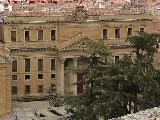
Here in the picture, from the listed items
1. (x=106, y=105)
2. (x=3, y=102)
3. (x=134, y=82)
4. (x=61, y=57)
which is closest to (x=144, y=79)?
(x=134, y=82)

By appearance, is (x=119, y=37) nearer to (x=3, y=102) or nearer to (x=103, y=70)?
(x=3, y=102)

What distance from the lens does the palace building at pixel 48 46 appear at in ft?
203

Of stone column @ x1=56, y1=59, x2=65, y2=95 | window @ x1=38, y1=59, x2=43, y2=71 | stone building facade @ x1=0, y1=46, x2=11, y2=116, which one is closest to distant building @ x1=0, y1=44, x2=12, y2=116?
stone building facade @ x1=0, y1=46, x2=11, y2=116

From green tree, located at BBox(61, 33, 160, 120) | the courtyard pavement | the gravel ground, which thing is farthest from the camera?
the courtyard pavement

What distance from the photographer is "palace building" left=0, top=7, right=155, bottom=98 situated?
61938mm

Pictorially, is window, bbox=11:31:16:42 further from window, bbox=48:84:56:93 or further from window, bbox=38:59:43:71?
window, bbox=48:84:56:93

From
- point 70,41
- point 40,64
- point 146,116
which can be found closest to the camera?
point 146,116

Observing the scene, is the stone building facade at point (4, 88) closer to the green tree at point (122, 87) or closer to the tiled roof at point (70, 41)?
the tiled roof at point (70, 41)

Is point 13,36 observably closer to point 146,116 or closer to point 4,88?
point 4,88

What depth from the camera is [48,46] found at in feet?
206

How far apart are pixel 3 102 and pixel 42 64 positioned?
952 centimetres

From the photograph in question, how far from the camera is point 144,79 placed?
37.3 meters

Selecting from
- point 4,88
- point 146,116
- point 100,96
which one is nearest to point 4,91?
point 4,88

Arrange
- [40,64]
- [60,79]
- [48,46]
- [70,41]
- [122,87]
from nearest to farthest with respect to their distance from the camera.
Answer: [122,87] → [70,41] → [48,46] → [60,79] → [40,64]
